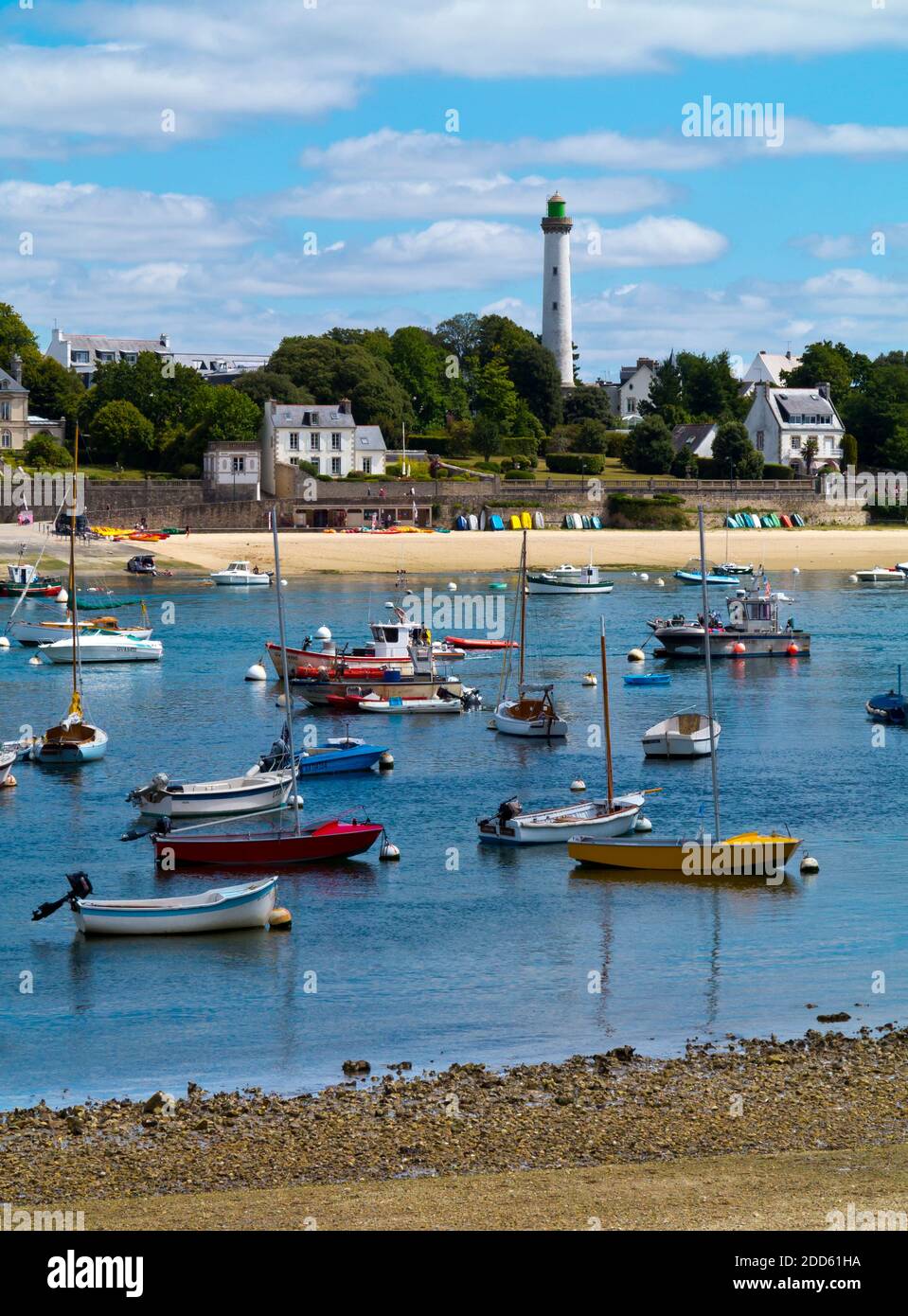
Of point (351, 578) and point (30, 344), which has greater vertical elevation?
point (30, 344)

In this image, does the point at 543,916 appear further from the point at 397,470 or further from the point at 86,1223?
the point at 397,470

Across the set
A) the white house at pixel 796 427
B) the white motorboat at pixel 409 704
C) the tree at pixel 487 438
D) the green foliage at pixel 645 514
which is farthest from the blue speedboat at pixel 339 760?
the white house at pixel 796 427

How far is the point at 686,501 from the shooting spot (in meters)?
117

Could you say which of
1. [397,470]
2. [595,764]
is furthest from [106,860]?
[397,470]

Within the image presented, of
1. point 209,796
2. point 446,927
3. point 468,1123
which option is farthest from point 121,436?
point 468,1123

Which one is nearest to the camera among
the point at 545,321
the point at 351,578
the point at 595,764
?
the point at 595,764

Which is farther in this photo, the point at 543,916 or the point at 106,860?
the point at 106,860

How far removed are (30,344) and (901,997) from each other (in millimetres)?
120077

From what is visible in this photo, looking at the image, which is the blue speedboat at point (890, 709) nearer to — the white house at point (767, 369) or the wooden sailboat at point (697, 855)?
the wooden sailboat at point (697, 855)

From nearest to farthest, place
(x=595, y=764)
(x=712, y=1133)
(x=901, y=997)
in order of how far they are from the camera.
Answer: (x=712, y=1133), (x=901, y=997), (x=595, y=764)

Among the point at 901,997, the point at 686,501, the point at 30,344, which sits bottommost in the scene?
the point at 901,997

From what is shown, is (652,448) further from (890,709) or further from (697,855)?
(697,855)

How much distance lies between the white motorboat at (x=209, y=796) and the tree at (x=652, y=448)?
3690 inches

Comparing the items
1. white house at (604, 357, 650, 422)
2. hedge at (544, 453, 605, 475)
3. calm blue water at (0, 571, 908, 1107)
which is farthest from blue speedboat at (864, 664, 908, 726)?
white house at (604, 357, 650, 422)
